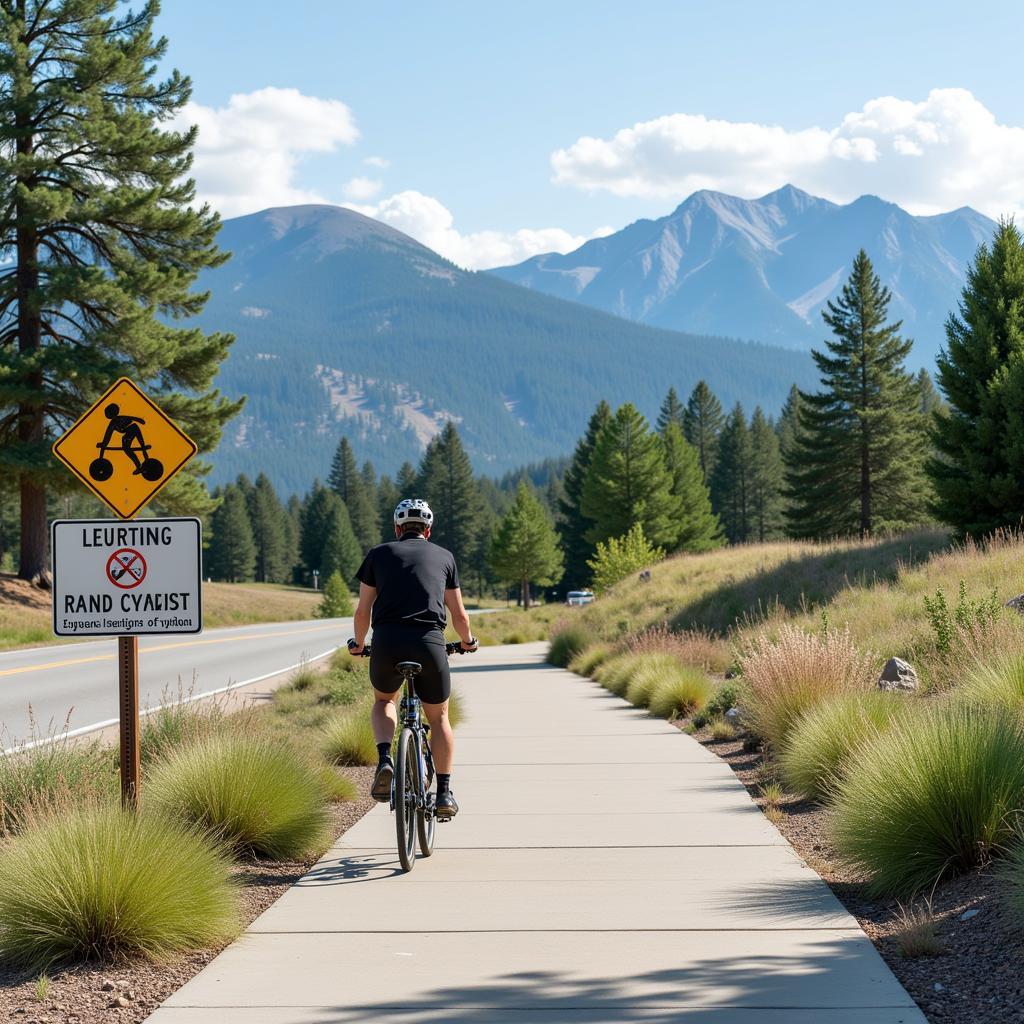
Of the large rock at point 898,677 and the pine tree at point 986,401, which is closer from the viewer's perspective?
the large rock at point 898,677

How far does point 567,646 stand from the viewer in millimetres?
28938

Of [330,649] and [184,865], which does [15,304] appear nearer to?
[330,649]

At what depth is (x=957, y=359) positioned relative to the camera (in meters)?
31.8

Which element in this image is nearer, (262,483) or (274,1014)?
(274,1014)

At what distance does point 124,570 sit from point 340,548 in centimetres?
11804

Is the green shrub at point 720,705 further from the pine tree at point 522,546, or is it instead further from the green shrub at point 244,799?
the pine tree at point 522,546

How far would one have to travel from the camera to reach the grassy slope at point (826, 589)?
661 inches

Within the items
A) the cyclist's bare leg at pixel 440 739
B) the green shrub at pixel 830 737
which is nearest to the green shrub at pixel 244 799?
the cyclist's bare leg at pixel 440 739

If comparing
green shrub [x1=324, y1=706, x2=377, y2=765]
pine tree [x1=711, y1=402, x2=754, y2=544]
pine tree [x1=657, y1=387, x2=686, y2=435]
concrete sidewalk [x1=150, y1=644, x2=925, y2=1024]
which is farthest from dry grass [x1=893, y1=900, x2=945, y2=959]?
pine tree [x1=657, y1=387, x2=686, y2=435]

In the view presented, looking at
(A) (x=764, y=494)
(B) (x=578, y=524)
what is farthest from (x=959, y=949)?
(A) (x=764, y=494)

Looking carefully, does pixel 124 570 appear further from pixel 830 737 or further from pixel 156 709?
pixel 156 709

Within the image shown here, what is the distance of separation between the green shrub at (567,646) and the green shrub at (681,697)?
39.7 feet

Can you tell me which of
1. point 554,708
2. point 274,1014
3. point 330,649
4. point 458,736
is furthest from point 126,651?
Result: point 330,649

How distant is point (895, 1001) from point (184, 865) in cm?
315
